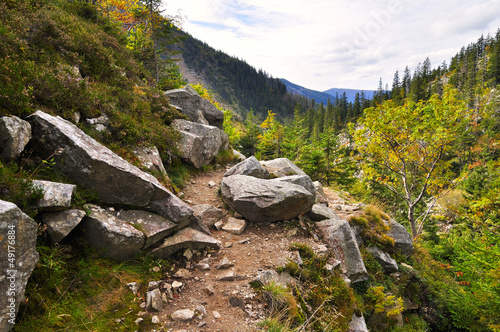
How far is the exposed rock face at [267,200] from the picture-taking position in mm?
8469

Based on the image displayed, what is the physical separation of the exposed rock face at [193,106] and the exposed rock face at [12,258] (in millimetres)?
12813

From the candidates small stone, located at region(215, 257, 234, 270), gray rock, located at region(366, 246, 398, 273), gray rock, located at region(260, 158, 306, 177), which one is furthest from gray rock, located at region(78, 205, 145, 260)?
gray rock, located at region(366, 246, 398, 273)

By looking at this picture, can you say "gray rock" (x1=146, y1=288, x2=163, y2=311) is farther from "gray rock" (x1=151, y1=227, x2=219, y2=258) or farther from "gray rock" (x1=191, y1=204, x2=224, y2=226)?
"gray rock" (x1=191, y1=204, x2=224, y2=226)

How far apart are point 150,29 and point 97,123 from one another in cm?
1550

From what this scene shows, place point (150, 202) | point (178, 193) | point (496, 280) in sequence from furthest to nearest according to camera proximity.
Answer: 1. point (178, 193)
2. point (496, 280)
3. point (150, 202)

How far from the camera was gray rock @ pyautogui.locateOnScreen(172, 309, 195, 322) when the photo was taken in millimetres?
4555

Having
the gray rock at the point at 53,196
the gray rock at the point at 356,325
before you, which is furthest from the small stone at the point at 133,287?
the gray rock at the point at 356,325

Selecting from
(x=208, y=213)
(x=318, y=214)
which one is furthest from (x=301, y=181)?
(x=208, y=213)

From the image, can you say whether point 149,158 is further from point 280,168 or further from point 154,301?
point 280,168

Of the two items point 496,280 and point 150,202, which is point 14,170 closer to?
point 150,202

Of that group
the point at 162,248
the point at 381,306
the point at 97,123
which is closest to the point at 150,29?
the point at 97,123

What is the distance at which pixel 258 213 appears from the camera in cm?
859

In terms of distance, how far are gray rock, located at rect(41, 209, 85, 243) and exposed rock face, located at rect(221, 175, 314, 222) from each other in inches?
198

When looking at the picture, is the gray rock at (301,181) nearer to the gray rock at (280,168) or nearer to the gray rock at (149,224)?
the gray rock at (280,168)
